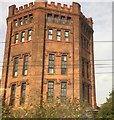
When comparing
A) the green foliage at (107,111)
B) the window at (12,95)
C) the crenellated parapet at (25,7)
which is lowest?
the green foliage at (107,111)

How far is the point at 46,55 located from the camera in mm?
28391

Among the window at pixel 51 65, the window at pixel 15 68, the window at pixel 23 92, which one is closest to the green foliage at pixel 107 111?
the window at pixel 51 65

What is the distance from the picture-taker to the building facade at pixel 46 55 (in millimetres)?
27625

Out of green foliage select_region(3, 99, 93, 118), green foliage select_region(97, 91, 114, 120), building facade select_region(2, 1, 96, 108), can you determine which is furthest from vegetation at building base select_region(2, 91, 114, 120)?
building facade select_region(2, 1, 96, 108)

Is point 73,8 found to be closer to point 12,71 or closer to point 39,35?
point 39,35

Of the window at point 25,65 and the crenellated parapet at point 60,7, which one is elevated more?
the crenellated parapet at point 60,7

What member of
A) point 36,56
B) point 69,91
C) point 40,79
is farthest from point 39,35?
point 69,91

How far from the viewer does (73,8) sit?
102ft

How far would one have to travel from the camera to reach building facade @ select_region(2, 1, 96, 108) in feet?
90.6

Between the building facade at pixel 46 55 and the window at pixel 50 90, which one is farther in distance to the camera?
the building facade at pixel 46 55

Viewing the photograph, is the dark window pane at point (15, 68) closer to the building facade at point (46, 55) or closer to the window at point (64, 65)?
the building facade at point (46, 55)

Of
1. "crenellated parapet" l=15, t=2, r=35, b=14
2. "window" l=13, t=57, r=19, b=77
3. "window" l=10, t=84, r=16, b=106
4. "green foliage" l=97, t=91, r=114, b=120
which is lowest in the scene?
"green foliage" l=97, t=91, r=114, b=120

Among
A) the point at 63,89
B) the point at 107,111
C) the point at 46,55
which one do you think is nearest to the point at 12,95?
the point at 63,89

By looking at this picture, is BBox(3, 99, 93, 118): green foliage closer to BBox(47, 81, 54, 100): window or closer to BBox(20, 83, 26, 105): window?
BBox(47, 81, 54, 100): window
